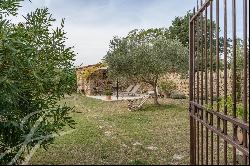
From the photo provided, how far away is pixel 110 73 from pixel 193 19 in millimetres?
20127

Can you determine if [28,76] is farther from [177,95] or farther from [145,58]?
[177,95]

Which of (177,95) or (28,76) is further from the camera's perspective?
(177,95)

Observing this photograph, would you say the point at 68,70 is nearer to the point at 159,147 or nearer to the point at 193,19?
the point at 193,19

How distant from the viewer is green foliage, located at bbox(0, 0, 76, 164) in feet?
20.0

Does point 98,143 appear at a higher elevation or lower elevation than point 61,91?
lower

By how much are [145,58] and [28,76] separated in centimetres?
1841

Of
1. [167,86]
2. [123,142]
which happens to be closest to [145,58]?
[167,86]

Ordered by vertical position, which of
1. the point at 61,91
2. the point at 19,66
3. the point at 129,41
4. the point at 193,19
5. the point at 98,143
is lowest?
→ the point at 98,143

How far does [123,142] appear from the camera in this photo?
12.5 metres

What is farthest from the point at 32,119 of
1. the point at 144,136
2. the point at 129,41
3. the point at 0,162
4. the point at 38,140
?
the point at 129,41

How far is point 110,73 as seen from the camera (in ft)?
85.0

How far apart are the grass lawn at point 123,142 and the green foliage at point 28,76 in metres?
0.86

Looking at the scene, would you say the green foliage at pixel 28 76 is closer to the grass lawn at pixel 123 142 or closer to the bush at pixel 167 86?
the grass lawn at pixel 123 142

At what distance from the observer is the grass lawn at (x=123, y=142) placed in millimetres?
9562
